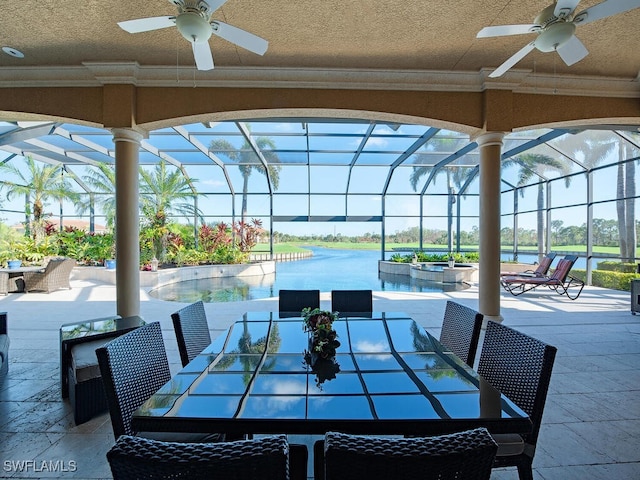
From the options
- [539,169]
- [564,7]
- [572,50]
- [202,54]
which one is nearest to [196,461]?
[202,54]

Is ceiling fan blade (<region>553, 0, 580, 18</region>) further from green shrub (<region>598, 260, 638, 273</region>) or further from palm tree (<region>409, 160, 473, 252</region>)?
palm tree (<region>409, 160, 473, 252</region>)

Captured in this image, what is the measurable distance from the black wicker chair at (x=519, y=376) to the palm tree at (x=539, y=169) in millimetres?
11087

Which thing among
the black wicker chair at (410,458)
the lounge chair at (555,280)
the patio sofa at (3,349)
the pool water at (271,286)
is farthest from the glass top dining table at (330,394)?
the lounge chair at (555,280)

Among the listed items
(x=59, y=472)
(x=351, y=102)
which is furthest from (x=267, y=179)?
(x=59, y=472)

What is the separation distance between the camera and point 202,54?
10.5 ft

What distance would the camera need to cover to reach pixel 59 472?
6.73 ft

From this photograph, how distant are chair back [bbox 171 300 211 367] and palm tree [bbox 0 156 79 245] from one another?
38.5 ft

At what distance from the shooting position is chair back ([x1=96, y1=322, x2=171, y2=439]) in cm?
165

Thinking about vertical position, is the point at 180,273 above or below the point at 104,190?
below

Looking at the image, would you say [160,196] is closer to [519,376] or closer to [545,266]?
[545,266]

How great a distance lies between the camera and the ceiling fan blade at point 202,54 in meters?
3.05

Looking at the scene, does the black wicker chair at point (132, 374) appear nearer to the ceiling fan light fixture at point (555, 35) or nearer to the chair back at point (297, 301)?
the chair back at point (297, 301)

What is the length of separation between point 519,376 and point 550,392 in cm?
178

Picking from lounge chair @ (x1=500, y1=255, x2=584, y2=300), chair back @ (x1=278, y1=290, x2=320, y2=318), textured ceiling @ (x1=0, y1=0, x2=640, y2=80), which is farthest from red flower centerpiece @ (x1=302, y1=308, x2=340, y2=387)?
lounge chair @ (x1=500, y1=255, x2=584, y2=300)
